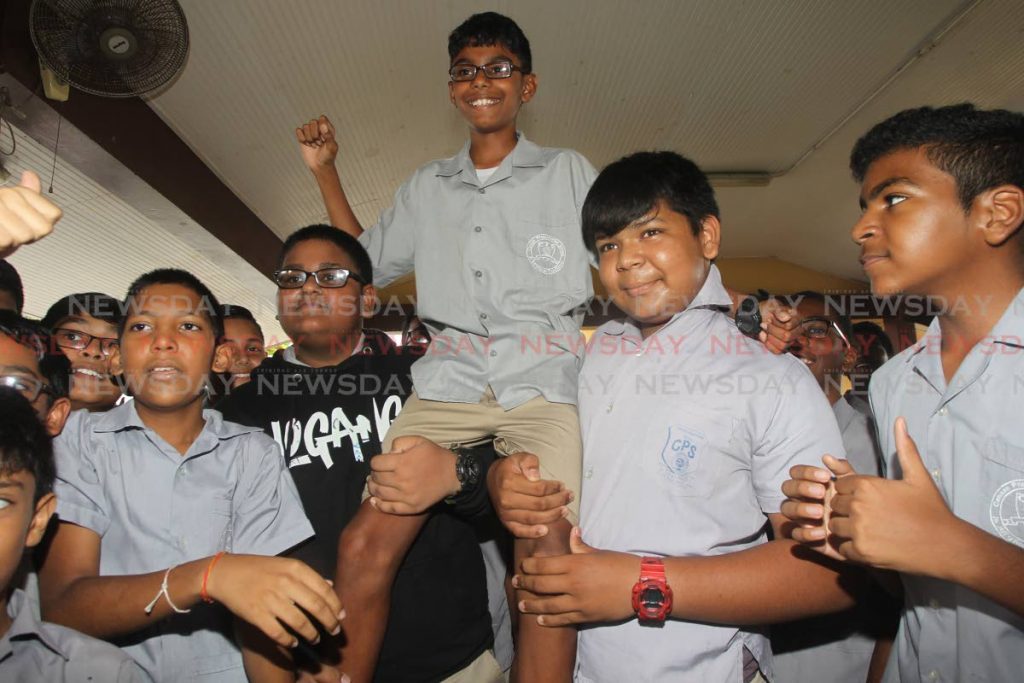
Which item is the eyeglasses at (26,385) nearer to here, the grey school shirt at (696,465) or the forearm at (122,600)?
the forearm at (122,600)

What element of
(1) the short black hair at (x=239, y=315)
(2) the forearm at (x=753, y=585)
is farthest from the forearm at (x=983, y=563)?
(1) the short black hair at (x=239, y=315)

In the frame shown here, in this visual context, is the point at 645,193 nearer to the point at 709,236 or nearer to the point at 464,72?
the point at 709,236

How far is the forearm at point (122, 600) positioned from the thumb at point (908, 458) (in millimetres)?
1349

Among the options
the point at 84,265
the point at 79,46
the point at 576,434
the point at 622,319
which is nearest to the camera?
the point at 576,434

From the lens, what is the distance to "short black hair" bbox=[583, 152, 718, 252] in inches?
63.2

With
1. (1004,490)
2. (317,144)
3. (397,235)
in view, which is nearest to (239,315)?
(317,144)

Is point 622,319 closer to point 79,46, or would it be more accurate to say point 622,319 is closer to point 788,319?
point 788,319

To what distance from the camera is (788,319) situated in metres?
1.70

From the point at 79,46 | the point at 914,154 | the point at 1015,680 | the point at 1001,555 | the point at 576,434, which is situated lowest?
the point at 1015,680

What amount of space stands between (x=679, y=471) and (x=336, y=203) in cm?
149

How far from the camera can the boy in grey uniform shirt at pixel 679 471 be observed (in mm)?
1290

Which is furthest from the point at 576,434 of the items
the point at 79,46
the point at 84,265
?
the point at 84,265

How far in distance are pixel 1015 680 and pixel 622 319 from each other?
43.1 inches

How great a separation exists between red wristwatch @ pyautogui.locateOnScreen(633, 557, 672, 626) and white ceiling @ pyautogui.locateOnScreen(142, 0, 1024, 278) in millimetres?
3288
